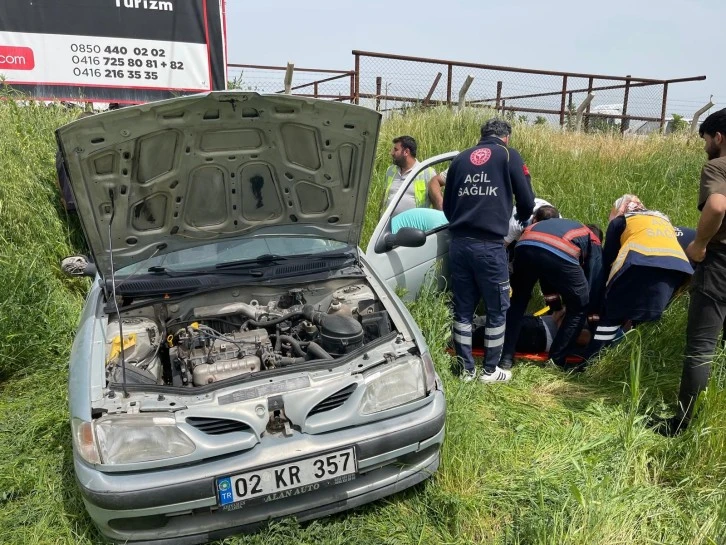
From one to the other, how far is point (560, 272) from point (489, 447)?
1.56 m

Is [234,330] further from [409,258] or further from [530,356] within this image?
[530,356]

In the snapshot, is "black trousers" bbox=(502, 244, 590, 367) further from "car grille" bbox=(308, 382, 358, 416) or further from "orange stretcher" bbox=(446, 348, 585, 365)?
"car grille" bbox=(308, 382, 358, 416)

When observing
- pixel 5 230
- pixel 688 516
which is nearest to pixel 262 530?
pixel 688 516

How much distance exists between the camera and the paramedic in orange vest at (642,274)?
3627 mm

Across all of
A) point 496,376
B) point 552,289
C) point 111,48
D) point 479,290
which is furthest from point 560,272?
point 111,48

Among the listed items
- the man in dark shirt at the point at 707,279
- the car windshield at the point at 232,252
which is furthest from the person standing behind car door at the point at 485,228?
the man in dark shirt at the point at 707,279

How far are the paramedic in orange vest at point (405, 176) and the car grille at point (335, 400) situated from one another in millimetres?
2532

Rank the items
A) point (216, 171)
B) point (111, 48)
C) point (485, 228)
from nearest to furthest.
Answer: point (216, 171) → point (485, 228) → point (111, 48)

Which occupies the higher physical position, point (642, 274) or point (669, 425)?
point (642, 274)

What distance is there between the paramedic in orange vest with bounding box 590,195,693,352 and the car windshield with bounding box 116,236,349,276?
79.0 inches

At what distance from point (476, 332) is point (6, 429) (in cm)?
345

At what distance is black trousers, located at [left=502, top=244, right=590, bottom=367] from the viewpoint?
12.9 feet

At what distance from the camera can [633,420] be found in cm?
300

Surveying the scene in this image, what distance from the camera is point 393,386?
8.05 ft
